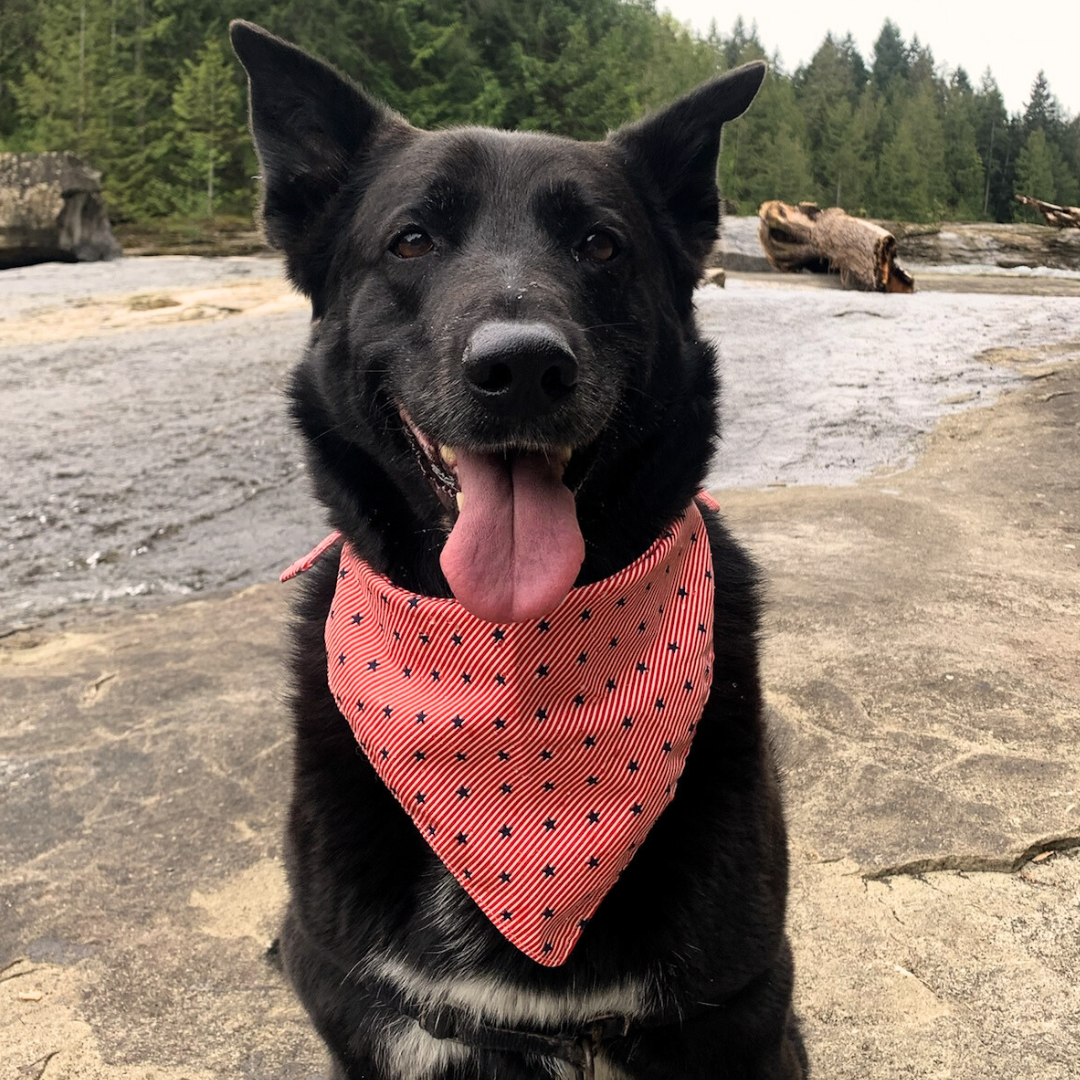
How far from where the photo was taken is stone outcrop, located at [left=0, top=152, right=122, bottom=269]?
16578 millimetres

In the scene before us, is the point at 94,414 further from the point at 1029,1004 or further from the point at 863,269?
the point at 863,269

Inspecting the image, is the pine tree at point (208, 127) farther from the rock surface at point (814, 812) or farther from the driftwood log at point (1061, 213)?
the rock surface at point (814, 812)

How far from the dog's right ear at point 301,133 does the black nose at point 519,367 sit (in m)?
0.83

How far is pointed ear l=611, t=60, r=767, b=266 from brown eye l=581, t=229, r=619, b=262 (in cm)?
31

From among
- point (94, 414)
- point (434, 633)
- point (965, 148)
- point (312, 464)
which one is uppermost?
point (965, 148)

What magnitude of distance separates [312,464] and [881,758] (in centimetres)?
191

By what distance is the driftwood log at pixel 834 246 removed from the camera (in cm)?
1084

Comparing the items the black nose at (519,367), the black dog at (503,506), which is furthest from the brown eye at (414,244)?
the black nose at (519,367)

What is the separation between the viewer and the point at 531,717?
1887 millimetres

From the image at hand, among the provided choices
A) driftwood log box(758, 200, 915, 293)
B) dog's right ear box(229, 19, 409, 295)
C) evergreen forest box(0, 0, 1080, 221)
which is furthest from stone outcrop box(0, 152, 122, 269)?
dog's right ear box(229, 19, 409, 295)

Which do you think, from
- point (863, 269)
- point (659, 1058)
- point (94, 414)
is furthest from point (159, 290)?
point (659, 1058)

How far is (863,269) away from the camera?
10977 mm

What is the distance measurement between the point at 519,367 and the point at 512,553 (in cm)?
31

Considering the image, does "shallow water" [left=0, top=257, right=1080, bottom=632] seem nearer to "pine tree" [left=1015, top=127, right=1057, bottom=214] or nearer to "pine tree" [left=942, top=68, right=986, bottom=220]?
"pine tree" [left=1015, top=127, right=1057, bottom=214]
